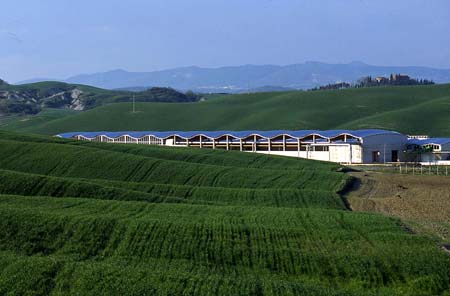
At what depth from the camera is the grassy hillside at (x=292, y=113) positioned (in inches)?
3755

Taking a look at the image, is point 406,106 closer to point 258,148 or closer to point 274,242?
point 258,148

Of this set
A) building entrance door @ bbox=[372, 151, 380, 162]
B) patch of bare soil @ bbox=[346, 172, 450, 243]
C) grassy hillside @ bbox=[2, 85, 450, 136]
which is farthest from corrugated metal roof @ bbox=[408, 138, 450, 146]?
grassy hillside @ bbox=[2, 85, 450, 136]

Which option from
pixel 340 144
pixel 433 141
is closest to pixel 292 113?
pixel 433 141

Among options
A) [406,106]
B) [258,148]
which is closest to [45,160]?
[258,148]

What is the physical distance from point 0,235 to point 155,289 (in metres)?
6.60

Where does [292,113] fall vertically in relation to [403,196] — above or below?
above

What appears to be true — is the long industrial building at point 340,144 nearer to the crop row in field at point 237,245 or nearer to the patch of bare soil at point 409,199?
the patch of bare soil at point 409,199

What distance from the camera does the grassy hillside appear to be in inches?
3755

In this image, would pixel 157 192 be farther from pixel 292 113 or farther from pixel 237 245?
pixel 292 113

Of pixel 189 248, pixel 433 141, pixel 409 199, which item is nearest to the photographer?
pixel 189 248

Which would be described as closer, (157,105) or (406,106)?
(406,106)

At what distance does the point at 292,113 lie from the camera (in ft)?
356

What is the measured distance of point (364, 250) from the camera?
20.3 meters

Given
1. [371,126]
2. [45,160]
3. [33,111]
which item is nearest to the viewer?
[45,160]
